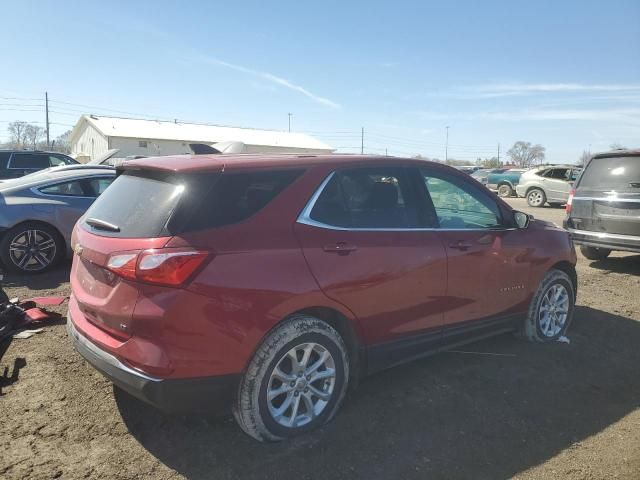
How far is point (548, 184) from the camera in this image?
21.2 metres

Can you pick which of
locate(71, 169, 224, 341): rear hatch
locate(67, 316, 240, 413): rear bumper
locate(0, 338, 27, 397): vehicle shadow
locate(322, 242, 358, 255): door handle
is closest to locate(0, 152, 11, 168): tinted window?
locate(0, 338, 27, 397): vehicle shadow

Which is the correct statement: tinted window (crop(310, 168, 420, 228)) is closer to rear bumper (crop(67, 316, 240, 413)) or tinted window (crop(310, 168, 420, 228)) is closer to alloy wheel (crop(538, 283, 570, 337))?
rear bumper (crop(67, 316, 240, 413))

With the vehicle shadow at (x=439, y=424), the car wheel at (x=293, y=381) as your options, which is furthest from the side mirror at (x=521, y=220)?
the car wheel at (x=293, y=381)

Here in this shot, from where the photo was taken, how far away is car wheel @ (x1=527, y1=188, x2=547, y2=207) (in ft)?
70.3

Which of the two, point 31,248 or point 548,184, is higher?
point 548,184

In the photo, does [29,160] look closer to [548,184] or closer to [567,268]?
[567,268]

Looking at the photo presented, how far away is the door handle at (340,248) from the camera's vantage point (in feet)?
10.1

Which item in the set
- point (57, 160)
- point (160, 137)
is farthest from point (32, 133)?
point (57, 160)

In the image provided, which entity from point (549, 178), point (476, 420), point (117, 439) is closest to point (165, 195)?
point (117, 439)

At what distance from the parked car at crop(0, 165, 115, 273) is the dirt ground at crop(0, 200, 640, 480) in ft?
9.35

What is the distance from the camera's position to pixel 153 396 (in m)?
2.63

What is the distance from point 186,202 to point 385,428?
6.14 feet

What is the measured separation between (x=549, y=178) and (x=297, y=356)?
69.1ft

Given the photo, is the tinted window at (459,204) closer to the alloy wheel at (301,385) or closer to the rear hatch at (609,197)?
the alloy wheel at (301,385)
